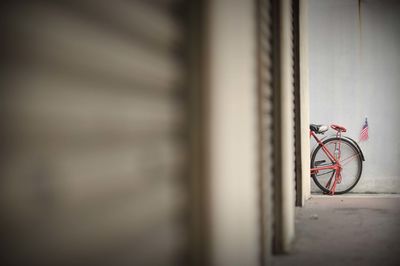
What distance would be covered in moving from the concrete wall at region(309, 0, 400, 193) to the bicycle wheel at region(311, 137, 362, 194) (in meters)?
0.16

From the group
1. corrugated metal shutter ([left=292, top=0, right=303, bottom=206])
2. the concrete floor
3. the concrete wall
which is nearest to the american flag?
the concrete wall

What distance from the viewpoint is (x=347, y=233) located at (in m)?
4.30

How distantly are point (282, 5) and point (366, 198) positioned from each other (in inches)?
144

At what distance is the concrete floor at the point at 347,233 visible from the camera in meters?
3.48

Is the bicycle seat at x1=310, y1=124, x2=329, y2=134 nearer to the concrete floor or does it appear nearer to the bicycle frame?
the bicycle frame

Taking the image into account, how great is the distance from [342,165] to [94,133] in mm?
6442

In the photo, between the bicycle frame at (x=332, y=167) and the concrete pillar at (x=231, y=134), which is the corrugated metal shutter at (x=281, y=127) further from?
the bicycle frame at (x=332, y=167)

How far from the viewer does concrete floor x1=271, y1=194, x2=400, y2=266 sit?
3.48 metres

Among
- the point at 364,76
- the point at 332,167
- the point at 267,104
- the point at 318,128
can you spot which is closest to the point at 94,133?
the point at 267,104

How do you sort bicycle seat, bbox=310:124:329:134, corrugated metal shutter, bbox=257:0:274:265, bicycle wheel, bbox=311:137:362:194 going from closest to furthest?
corrugated metal shutter, bbox=257:0:274:265, bicycle seat, bbox=310:124:329:134, bicycle wheel, bbox=311:137:362:194

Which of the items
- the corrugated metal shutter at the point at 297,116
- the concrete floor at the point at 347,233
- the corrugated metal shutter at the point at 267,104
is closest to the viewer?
the corrugated metal shutter at the point at 267,104

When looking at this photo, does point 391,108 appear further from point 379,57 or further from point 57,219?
point 57,219

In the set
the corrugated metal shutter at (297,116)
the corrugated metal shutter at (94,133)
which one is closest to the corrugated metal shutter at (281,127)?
the corrugated metal shutter at (297,116)

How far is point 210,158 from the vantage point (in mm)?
1858
